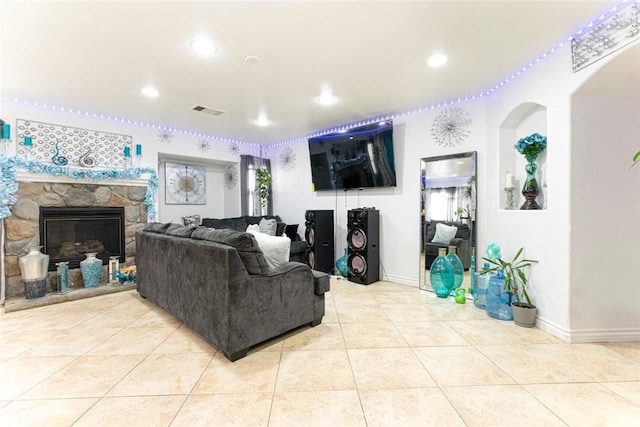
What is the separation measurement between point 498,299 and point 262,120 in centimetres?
385

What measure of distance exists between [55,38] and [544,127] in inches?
175

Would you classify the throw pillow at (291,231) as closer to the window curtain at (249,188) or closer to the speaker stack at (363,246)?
the window curtain at (249,188)

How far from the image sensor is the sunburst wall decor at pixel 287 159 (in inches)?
217

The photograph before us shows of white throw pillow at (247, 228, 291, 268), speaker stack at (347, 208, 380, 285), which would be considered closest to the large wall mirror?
speaker stack at (347, 208, 380, 285)

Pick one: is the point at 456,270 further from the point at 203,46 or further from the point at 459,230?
the point at 203,46

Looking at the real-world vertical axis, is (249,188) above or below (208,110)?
below

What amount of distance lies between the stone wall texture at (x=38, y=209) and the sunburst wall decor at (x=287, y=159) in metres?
2.66

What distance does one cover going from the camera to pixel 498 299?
111 inches

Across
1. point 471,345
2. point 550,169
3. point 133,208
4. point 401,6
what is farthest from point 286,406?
point 133,208

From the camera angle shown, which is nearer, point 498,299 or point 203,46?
point 203,46

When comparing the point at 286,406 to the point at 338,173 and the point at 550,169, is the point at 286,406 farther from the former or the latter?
the point at 338,173

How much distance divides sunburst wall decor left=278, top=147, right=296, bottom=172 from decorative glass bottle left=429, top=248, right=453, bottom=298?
10.6ft

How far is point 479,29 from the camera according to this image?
2.10m

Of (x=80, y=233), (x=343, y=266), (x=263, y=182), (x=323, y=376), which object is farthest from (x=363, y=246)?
(x=80, y=233)
